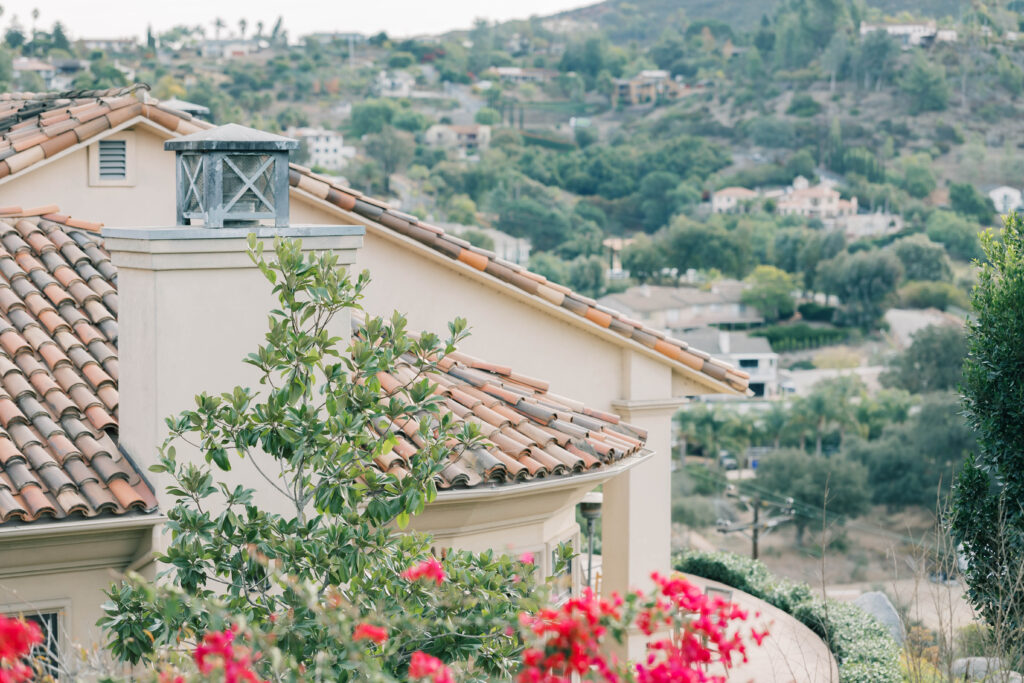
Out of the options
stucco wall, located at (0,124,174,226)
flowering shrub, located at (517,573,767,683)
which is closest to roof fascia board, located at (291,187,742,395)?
stucco wall, located at (0,124,174,226)

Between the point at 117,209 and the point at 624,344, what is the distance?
466 centimetres

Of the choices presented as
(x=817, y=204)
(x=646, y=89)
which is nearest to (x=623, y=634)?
(x=817, y=204)

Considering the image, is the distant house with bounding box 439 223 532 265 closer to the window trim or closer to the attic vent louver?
the attic vent louver

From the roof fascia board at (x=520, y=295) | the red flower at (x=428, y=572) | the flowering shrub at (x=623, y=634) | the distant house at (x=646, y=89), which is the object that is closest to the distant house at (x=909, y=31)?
the distant house at (x=646, y=89)

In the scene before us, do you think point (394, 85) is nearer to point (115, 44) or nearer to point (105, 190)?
point (115, 44)

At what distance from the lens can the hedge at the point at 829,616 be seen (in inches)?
550

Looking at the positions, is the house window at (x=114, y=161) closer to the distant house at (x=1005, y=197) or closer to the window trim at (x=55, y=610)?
the window trim at (x=55, y=610)

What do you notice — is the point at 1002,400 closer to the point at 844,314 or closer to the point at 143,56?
the point at 844,314

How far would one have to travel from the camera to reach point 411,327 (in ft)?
33.4

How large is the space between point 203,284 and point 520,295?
4883 mm

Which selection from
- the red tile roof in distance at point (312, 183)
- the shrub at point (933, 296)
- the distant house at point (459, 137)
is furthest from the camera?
the distant house at point (459, 137)

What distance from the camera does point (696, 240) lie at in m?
112

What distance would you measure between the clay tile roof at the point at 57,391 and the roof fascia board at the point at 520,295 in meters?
2.39

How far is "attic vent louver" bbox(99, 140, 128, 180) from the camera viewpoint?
941 centimetres
